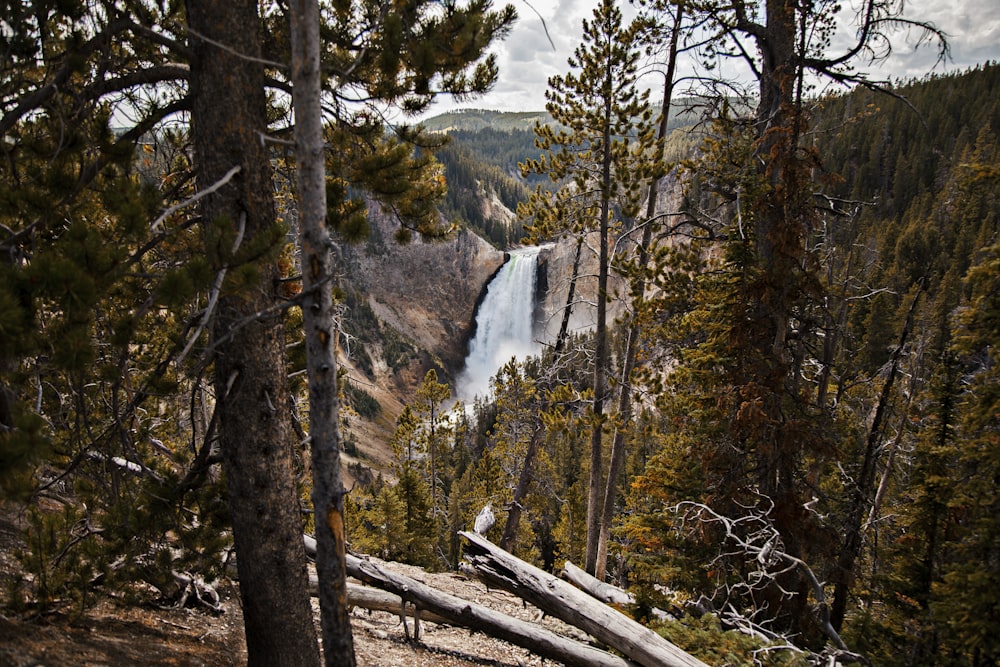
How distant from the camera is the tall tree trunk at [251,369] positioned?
3152 mm

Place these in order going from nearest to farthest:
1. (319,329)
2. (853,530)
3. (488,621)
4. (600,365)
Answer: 1. (319,329)
2. (488,621)
3. (853,530)
4. (600,365)

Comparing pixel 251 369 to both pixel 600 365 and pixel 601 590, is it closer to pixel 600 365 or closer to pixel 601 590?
pixel 601 590

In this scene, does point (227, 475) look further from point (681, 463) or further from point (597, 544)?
point (597, 544)

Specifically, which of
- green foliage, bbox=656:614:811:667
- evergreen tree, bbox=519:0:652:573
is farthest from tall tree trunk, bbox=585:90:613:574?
green foliage, bbox=656:614:811:667

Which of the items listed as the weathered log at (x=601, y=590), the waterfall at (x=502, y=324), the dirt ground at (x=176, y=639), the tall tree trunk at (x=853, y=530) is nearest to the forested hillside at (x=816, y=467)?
the tall tree trunk at (x=853, y=530)

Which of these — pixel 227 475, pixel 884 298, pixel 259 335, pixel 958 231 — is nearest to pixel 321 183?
pixel 259 335

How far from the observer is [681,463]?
7.66m

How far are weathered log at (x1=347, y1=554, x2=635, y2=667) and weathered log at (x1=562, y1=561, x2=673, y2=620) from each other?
4.25ft

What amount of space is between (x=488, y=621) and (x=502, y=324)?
259 feet

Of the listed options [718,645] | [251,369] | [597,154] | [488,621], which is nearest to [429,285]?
[597,154]

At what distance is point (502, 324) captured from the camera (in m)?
84.9

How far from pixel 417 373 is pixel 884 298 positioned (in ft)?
240

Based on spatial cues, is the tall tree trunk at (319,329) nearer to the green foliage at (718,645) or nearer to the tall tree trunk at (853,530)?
the green foliage at (718,645)

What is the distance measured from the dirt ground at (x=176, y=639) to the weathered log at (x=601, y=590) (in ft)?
2.01
